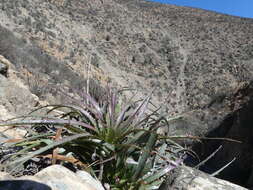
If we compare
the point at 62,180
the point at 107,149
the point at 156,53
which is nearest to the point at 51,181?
the point at 62,180

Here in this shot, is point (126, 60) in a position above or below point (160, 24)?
below

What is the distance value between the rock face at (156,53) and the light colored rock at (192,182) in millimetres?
7975

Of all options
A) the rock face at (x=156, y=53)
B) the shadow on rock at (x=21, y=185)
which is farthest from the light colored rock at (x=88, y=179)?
the rock face at (x=156, y=53)

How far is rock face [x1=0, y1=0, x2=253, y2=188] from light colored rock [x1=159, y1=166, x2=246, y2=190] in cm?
798

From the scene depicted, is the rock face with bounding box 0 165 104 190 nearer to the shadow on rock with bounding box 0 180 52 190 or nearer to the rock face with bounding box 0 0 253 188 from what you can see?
the shadow on rock with bounding box 0 180 52 190

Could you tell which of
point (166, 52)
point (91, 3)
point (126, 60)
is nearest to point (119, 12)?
point (91, 3)

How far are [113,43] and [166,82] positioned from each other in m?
6.32

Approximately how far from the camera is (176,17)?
4544 centimetres

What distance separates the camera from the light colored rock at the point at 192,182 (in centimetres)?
184

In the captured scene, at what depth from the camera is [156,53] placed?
35.0 m

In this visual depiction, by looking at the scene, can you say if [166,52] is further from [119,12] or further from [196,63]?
[119,12]

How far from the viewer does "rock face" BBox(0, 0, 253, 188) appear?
13.6m

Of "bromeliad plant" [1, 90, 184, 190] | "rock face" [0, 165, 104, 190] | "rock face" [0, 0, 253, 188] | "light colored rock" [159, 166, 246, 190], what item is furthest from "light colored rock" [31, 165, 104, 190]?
"rock face" [0, 0, 253, 188]

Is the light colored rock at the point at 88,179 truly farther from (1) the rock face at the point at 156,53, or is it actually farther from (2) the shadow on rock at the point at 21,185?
(1) the rock face at the point at 156,53
